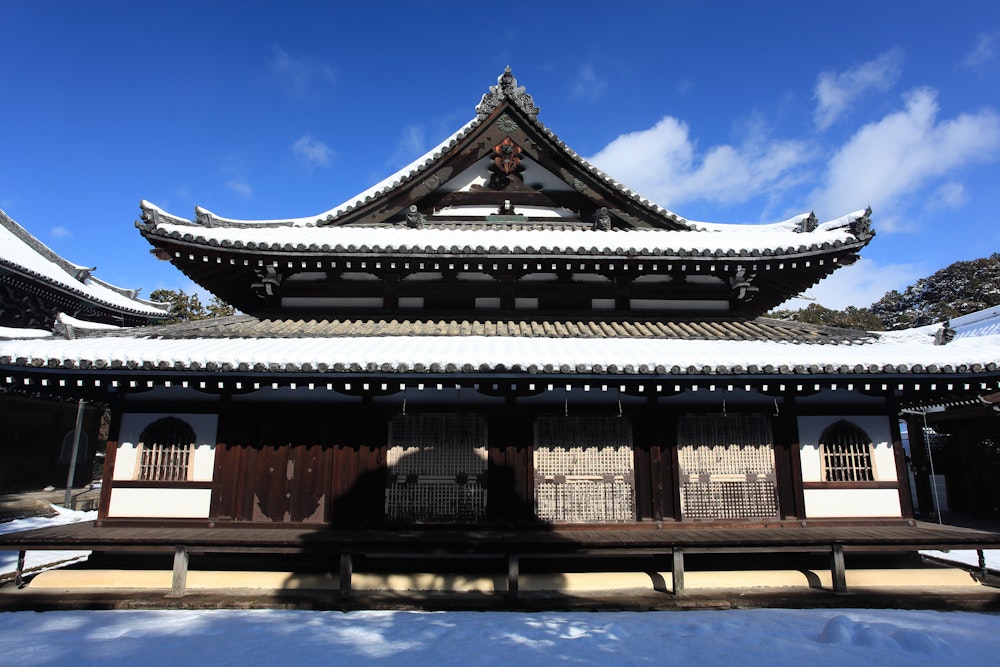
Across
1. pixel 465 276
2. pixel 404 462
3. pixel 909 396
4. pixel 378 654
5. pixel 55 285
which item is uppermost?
pixel 55 285

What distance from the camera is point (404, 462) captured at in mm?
8961

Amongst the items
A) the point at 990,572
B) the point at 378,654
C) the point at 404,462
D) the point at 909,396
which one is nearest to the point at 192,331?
the point at 404,462

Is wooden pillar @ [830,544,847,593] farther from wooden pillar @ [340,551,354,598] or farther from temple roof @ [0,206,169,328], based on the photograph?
temple roof @ [0,206,169,328]

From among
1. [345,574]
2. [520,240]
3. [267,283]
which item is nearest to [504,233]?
[520,240]

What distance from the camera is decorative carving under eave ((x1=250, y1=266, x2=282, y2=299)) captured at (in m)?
10.3

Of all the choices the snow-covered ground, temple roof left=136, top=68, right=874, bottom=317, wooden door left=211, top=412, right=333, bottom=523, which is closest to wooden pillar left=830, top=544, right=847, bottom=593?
the snow-covered ground

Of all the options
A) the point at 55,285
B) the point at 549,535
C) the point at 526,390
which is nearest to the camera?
the point at 549,535

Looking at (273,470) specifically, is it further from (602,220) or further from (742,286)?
(742,286)

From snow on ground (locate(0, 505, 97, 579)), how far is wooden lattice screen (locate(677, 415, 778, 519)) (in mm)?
11066

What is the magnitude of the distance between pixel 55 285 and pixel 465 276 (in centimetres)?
1918

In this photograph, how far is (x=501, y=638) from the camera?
6445mm

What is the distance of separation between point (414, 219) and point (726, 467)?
25.9 ft

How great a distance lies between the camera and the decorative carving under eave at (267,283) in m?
10.3

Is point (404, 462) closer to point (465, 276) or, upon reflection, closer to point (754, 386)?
point (465, 276)
